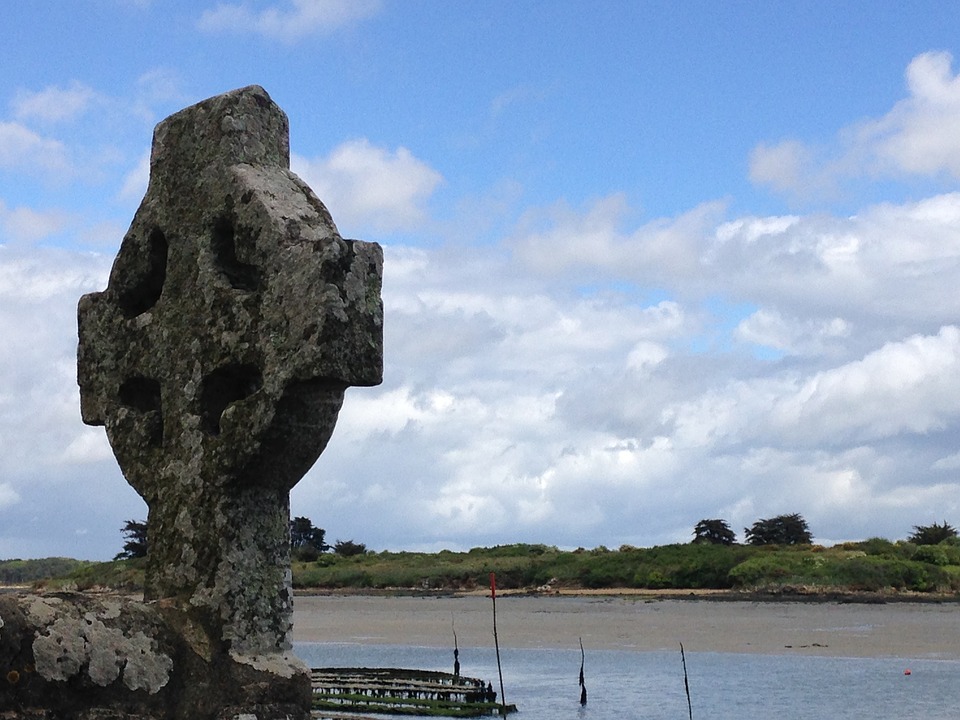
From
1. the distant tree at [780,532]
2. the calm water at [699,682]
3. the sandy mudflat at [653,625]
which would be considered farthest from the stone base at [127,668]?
the distant tree at [780,532]

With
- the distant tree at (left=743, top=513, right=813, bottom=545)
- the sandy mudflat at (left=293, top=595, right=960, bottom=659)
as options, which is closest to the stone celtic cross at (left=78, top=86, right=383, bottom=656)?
the sandy mudflat at (left=293, top=595, right=960, bottom=659)

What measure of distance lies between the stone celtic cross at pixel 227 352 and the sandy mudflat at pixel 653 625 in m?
38.2

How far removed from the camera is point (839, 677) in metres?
36.3

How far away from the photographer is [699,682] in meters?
36.2

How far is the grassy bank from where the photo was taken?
66062 mm

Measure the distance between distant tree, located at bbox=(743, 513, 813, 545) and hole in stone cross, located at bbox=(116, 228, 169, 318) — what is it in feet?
259

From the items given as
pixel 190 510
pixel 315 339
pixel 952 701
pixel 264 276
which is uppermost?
pixel 264 276

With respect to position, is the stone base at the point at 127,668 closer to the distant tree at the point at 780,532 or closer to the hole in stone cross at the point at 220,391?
the hole in stone cross at the point at 220,391

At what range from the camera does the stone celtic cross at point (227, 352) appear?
18.8 feet

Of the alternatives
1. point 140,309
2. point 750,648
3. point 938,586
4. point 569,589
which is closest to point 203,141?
point 140,309

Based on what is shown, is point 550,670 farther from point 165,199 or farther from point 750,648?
point 165,199

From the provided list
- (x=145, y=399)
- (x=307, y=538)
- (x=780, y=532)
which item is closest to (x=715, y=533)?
(x=780, y=532)

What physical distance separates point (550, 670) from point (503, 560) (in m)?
44.4

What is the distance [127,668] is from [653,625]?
49.2m
